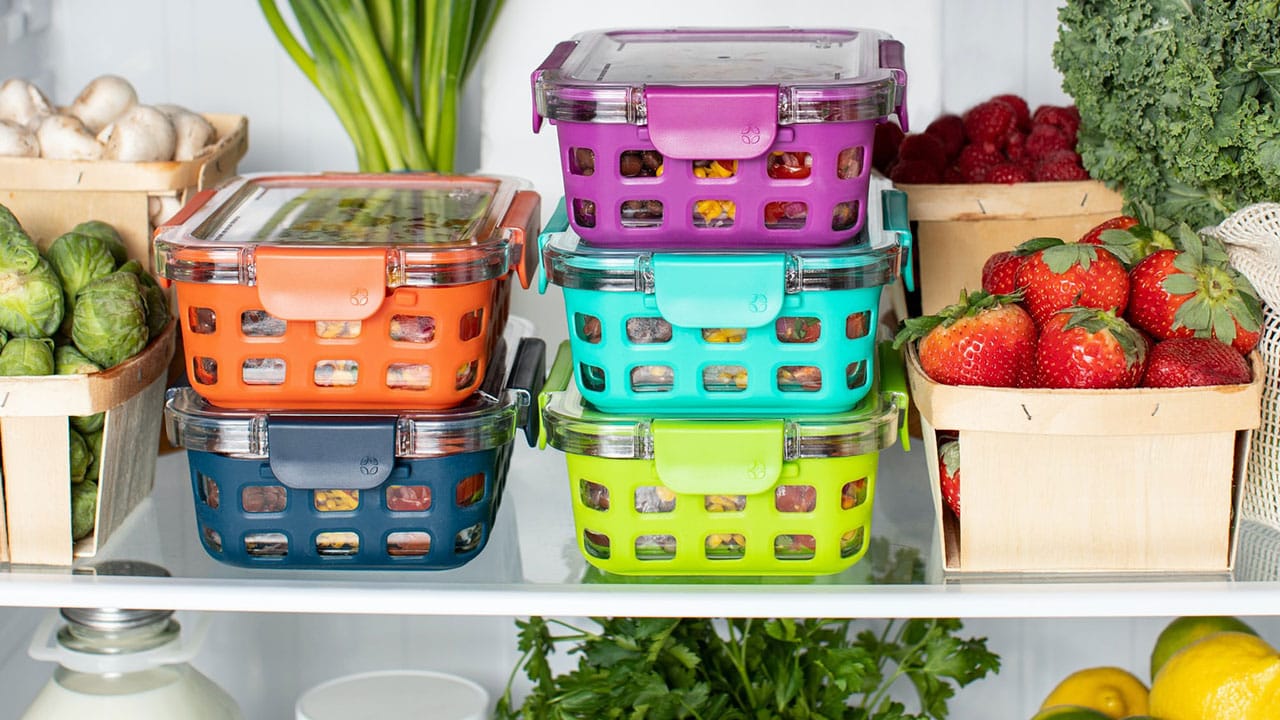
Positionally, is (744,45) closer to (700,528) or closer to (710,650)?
(700,528)

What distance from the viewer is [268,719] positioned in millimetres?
1765

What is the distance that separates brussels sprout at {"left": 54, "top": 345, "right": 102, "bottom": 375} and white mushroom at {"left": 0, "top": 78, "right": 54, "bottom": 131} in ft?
1.03

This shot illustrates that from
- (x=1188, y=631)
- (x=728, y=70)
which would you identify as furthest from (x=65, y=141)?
(x=1188, y=631)

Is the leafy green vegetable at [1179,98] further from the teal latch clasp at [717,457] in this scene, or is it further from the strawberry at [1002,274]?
the teal latch clasp at [717,457]

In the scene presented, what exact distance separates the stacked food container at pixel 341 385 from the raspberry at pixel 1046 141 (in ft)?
1.76

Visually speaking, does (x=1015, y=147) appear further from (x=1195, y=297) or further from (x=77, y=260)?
(x=77, y=260)

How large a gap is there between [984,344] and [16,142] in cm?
90

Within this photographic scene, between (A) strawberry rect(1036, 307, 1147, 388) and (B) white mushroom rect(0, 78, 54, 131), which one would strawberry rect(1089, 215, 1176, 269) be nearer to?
(A) strawberry rect(1036, 307, 1147, 388)

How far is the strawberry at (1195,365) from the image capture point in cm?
107

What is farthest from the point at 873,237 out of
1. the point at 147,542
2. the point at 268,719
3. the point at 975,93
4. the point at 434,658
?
the point at 268,719

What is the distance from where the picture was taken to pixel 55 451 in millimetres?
1125

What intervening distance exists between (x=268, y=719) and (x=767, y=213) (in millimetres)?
1049

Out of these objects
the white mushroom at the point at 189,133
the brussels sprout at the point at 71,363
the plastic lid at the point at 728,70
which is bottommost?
the brussels sprout at the point at 71,363

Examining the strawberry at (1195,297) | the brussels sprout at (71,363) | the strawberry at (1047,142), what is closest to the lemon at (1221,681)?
the strawberry at (1195,297)
